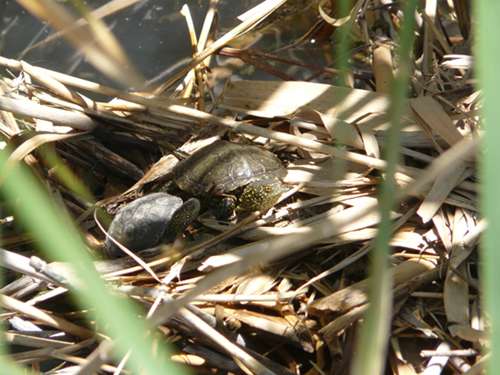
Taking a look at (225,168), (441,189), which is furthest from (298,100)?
(441,189)

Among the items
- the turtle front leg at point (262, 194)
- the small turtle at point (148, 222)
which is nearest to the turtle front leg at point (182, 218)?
the small turtle at point (148, 222)

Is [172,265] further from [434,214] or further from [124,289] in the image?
[434,214]

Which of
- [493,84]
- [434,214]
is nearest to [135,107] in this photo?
[434,214]

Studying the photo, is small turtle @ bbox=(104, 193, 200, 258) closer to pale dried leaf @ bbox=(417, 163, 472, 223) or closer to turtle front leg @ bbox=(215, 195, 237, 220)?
turtle front leg @ bbox=(215, 195, 237, 220)

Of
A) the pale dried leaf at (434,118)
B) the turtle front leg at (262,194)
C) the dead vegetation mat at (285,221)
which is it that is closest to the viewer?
the dead vegetation mat at (285,221)

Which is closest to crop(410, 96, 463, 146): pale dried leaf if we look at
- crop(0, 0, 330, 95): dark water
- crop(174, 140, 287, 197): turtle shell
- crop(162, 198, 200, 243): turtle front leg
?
crop(174, 140, 287, 197): turtle shell

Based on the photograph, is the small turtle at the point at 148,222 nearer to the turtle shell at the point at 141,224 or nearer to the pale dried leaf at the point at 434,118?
the turtle shell at the point at 141,224
